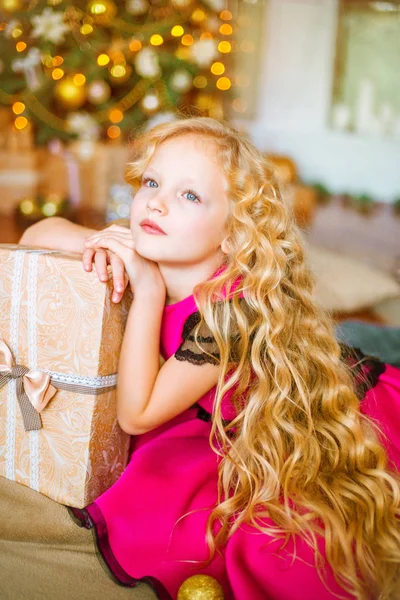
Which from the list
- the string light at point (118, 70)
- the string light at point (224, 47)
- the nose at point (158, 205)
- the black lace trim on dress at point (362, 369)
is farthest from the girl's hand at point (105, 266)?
the string light at point (224, 47)

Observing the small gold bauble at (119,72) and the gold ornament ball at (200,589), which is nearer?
the gold ornament ball at (200,589)

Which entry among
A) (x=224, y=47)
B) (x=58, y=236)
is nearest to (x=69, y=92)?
(x=224, y=47)

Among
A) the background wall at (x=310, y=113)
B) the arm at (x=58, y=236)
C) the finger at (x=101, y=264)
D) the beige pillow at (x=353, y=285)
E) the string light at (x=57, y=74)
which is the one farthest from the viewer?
the background wall at (x=310, y=113)

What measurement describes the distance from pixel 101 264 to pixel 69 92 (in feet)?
9.52

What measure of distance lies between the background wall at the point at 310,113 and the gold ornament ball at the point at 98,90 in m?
1.44

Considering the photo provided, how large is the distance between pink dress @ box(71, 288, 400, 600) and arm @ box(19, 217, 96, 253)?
28 centimetres

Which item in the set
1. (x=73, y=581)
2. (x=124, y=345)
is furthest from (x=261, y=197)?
(x=73, y=581)

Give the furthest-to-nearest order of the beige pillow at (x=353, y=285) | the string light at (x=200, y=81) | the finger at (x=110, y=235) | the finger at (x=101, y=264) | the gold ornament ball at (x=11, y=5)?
the string light at (x=200, y=81)
the gold ornament ball at (x=11, y=5)
the beige pillow at (x=353, y=285)
the finger at (x=110, y=235)
the finger at (x=101, y=264)

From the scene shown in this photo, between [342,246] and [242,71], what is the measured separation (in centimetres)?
171

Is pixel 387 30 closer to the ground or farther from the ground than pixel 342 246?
farther from the ground

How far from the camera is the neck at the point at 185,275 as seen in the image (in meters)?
1.26

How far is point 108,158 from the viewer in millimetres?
3977

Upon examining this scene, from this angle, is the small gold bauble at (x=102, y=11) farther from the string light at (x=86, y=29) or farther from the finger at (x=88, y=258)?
the finger at (x=88, y=258)

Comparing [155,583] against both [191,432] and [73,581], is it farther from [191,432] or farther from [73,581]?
[191,432]
